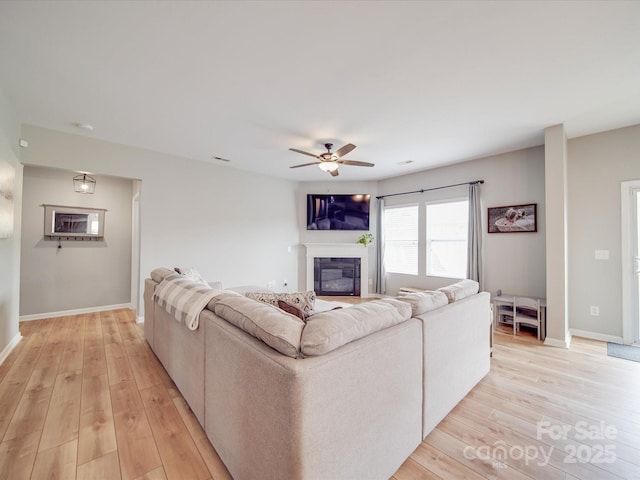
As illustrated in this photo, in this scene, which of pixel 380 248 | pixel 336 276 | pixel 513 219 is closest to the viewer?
pixel 513 219

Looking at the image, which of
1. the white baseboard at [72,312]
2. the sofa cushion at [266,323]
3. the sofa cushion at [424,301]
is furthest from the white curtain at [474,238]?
the white baseboard at [72,312]

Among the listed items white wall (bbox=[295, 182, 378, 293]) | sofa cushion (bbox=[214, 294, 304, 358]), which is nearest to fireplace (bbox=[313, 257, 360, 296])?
white wall (bbox=[295, 182, 378, 293])

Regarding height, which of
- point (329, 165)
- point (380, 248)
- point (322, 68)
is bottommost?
point (380, 248)

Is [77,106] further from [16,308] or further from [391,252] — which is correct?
[391,252]

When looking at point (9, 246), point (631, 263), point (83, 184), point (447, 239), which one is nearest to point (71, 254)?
point (83, 184)

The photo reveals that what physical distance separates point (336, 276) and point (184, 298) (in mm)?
4289

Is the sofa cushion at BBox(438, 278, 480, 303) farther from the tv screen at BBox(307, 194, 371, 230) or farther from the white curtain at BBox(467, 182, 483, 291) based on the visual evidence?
the tv screen at BBox(307, 194, 371, 230)

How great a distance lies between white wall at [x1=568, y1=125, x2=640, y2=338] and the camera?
328 cm

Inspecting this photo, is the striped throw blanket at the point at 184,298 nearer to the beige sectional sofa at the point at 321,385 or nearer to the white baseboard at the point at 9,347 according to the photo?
the beige sectional sofa at the point at 321,385

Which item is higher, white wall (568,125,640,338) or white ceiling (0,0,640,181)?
white ceiling (0,0,640,181)

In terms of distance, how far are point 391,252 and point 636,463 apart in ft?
14.5

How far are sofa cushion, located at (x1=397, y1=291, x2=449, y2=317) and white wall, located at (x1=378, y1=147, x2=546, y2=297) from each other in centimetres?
288

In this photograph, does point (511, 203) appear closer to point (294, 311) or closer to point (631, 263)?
point (631, 263)

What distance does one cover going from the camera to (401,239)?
18.5 feet
